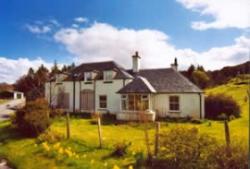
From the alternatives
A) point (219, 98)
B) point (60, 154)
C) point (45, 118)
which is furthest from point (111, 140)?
point (219, 98)

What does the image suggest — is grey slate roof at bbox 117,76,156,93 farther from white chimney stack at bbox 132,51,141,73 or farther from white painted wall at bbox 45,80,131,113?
white chimney stack at bbox 132,51,141,73

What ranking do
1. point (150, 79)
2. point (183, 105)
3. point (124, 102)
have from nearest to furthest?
point (183, 105) → point (124, 102) → point (150, 79)

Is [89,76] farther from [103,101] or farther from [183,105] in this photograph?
[183,105]

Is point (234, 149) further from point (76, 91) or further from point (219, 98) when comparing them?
point (76, 91)

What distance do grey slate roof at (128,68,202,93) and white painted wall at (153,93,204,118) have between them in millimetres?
517

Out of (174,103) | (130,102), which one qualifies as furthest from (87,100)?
(174,103)

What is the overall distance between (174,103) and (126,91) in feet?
15.7

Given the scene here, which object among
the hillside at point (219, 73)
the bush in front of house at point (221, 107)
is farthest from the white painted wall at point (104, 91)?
the hillside at point (219, 73)

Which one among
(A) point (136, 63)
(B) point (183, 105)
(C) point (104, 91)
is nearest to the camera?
(B) point (183, 105)

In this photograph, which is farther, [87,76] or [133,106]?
[87,76]

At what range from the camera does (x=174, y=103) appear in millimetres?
26625

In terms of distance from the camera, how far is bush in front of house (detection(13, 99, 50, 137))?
664 inches

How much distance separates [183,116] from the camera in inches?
1032

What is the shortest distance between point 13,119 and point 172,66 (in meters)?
18.4
